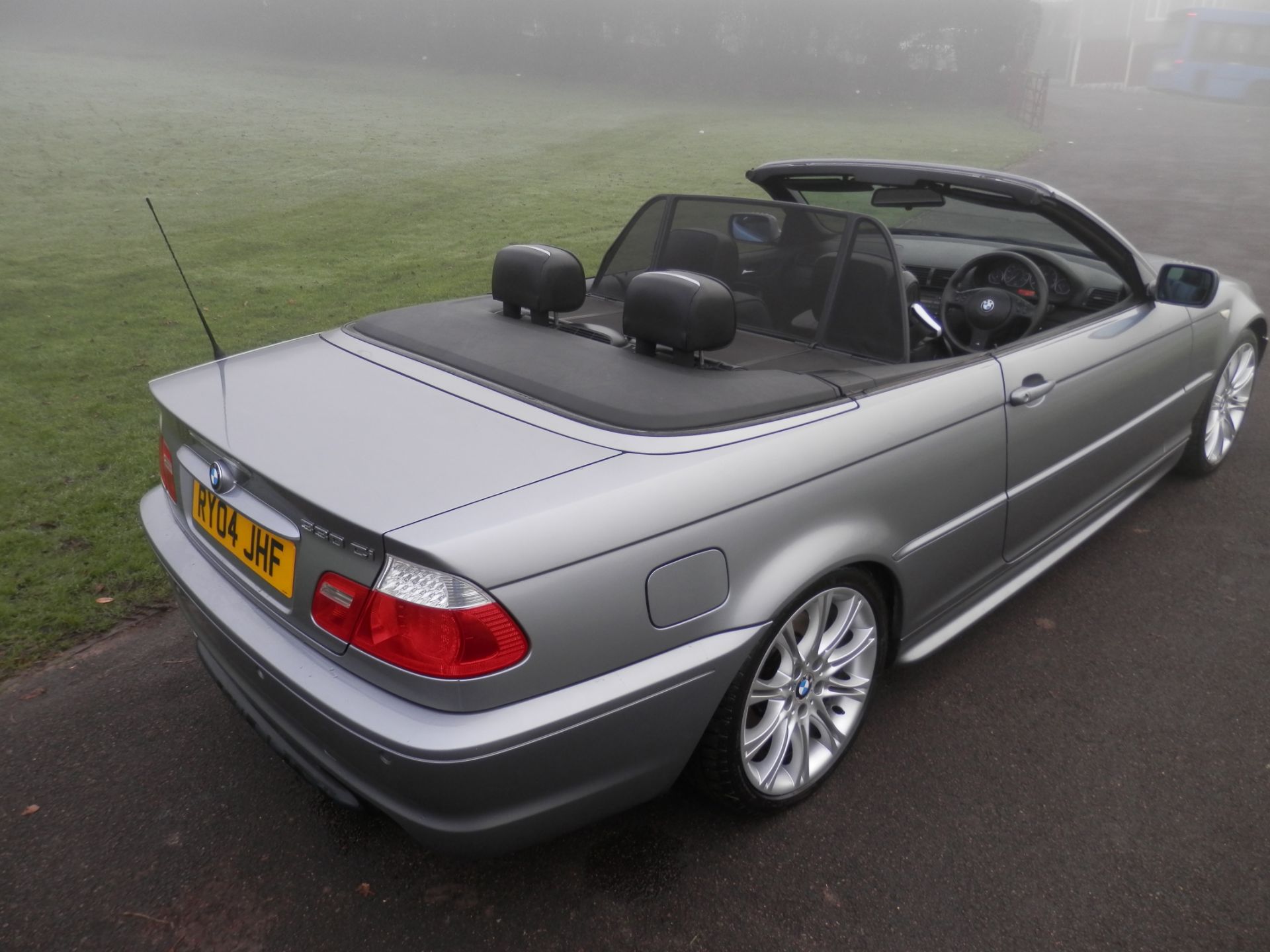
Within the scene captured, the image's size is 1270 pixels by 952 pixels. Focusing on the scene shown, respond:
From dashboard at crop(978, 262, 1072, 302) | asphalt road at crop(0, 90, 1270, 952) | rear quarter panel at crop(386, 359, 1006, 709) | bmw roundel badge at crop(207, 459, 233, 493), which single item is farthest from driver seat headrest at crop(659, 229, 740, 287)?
bmw roundel badge at crop(207, 459, 233, 493)

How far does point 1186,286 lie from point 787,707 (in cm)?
238

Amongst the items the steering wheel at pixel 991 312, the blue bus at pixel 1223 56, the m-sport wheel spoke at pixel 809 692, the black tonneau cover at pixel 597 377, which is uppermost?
the blue bus at pixel 1223 56

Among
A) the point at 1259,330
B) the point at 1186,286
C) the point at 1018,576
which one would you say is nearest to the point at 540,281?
the point at 1018,576

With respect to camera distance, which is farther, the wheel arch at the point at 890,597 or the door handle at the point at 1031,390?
the door handle at the point at 1031,390

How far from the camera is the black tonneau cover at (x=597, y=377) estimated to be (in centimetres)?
216

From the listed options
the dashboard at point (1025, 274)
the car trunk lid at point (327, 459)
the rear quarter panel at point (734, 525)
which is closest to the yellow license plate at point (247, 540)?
the car trunk lid at point (327, 459)

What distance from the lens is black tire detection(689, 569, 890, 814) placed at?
2.14 meters

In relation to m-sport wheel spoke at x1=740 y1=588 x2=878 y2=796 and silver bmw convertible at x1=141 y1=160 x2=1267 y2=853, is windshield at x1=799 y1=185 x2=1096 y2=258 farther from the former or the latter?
m-sport wheel spoke at x1=740 y1=588 x2=878 y2=796

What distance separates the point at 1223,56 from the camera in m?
36.7

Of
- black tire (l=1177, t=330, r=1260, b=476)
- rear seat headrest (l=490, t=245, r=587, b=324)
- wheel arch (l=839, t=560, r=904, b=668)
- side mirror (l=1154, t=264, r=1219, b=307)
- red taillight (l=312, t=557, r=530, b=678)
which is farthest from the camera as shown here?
black tire (l=1177, t=330, r=1260, b=476)

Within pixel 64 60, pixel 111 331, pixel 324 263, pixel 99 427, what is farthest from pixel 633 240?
pixel 64 60

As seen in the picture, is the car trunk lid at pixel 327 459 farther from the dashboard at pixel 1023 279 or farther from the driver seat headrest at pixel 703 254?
the dashboard at pixel 1023 279

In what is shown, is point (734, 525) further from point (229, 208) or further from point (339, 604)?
point (229, 208)

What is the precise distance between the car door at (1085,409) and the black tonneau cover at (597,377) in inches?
33.5
